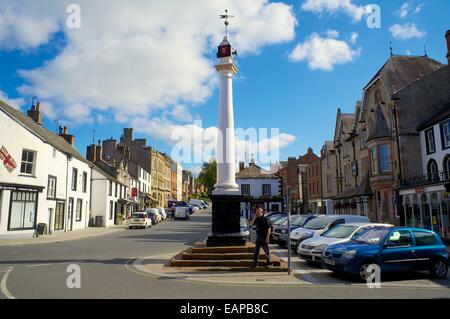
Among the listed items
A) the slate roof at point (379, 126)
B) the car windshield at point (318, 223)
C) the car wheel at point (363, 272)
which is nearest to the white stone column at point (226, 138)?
the car wheel at point (363, 272)

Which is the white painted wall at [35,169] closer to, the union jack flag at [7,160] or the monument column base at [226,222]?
the union jack flag at [7,160]

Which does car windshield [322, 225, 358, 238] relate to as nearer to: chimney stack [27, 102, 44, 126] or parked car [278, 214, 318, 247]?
parked car [278, 214, 318, 247]

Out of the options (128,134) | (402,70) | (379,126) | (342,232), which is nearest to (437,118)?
(379,126)

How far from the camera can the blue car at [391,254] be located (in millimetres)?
10156

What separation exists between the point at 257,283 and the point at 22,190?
21403mm

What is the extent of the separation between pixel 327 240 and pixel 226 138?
522 centimetres

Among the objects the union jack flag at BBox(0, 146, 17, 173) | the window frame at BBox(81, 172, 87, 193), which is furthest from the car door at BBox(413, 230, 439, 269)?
the window frame at BBox(81, 172, 87, 193)

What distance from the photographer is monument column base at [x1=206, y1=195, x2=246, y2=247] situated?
13.3 metres

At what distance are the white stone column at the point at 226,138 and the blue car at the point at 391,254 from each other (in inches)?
182

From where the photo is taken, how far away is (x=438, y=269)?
1075cm

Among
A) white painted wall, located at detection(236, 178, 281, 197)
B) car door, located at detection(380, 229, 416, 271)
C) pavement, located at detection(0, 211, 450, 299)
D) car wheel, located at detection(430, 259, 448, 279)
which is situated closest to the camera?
pavement, located at detection(0, 211, 450, 299)

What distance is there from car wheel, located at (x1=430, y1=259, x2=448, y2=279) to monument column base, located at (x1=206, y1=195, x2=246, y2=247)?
6042 millimetres
